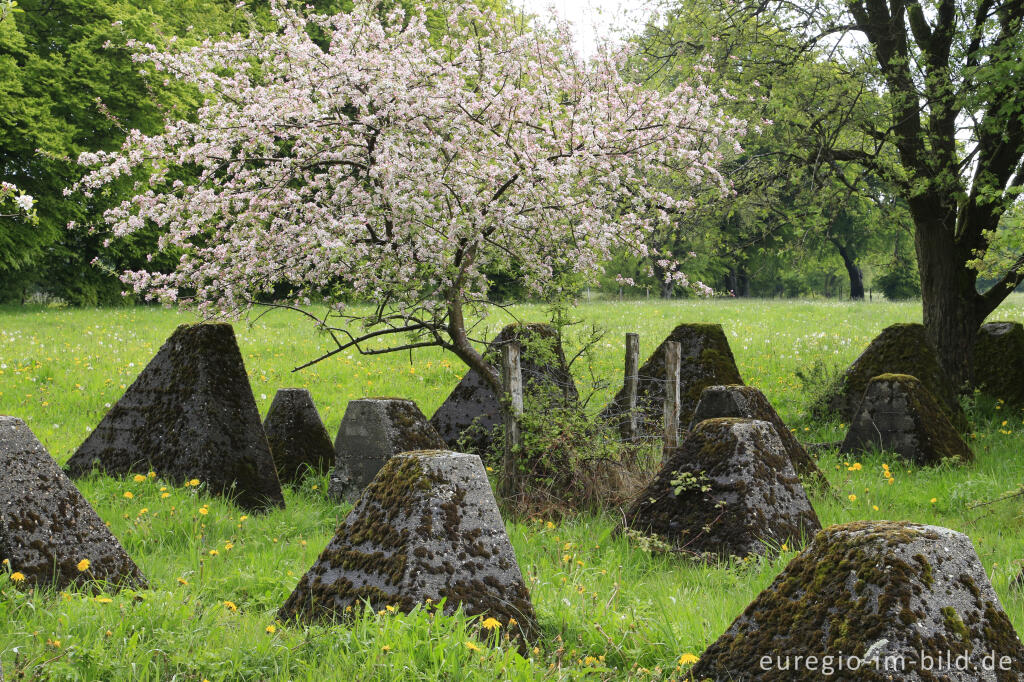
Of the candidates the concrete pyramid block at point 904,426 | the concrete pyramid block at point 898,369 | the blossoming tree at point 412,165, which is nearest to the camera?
the blossoming tree at point 412,165

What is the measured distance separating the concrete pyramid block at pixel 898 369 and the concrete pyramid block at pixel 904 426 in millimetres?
1299

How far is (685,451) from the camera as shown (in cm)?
662

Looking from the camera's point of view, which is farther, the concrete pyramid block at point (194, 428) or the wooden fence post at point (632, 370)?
the wooden fence post at point (632, 370)

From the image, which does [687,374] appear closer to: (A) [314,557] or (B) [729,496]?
(B) [729,496]

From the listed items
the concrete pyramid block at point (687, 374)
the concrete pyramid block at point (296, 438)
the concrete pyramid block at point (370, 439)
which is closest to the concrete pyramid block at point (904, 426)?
the concrete pyramid block at point (687, 374)

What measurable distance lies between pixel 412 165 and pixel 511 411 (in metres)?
2.99

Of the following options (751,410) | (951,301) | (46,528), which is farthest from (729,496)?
(951,301)

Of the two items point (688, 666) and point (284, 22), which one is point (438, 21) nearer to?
point (284, 22)

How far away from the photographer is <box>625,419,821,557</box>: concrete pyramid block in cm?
617

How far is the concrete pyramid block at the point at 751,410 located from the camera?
26.8ft

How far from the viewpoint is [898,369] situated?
11.9 m

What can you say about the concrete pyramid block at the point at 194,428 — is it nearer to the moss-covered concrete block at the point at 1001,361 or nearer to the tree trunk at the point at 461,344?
the tree trunk at the point at 461,344

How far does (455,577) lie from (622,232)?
720cm

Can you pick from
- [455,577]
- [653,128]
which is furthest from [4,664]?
[653,128]
